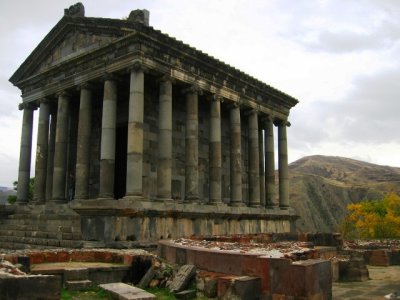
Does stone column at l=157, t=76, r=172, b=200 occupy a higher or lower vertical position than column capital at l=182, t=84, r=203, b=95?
lower

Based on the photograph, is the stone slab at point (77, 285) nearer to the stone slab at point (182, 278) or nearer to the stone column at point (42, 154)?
the stone slab at point (182, 278)

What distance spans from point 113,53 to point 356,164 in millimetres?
111098

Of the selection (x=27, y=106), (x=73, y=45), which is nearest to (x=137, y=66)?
(x=73, y=45)

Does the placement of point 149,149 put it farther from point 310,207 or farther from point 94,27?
point 310,207

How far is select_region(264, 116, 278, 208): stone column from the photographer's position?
2575 centimetres

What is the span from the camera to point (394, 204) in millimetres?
40500

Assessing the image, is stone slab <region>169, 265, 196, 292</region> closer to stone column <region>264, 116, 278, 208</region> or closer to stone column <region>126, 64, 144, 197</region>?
stone column <region>126, 64, 144, 197</region>

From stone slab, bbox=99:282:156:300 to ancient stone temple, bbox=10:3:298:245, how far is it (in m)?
7.62

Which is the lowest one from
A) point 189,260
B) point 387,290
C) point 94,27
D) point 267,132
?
point 387,290

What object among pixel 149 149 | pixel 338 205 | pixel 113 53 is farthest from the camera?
pixel 338 205

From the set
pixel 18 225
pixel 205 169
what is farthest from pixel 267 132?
pixel 18 225

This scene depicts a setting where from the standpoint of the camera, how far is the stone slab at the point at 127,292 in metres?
6.29

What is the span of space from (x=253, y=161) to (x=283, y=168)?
3.24 metres

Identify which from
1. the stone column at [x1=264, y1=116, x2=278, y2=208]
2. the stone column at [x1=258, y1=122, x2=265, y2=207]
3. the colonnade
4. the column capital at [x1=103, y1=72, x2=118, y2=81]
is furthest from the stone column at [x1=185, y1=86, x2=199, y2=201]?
the stone column at [x1=258, y1=122, x2=265, y2=207]
